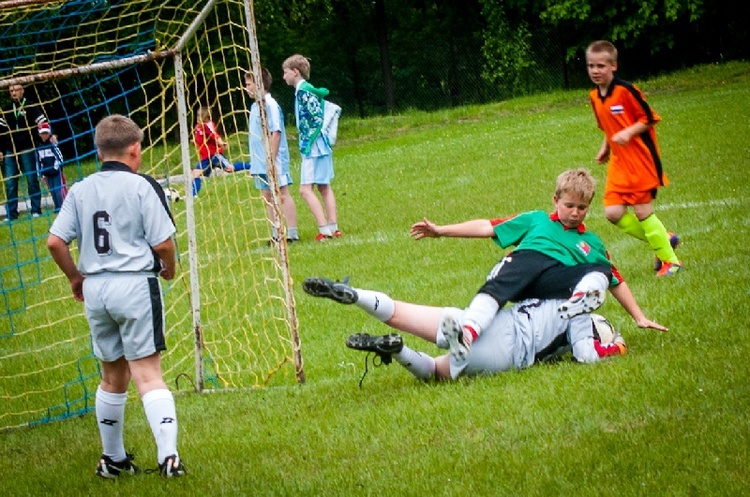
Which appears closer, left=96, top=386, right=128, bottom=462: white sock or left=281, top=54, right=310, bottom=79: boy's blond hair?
left=96, top=386, right=128, bottom=462: white sock

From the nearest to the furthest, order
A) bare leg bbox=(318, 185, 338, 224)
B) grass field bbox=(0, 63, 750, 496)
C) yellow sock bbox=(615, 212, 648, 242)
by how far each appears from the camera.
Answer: grass field bbox=(0, 63, 750, 496) < yellow sock bbox=(615, 212, 648, 242) < bare leg bbox=(318, 185, 338, 224)

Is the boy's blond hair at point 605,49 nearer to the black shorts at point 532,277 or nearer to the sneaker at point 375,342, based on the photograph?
the black shorts at point 532,277

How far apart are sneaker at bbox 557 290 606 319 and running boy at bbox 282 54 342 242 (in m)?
7.35

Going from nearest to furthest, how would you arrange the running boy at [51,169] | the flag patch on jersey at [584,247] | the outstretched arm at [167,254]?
the outstretched arm at [167,254] → the flag patch on jersey at [584,247] → the running boy at [51,169]

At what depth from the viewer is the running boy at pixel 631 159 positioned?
9.15 meters

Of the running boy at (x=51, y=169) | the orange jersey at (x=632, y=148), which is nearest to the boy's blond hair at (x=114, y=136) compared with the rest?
the orange jersey at (x=632, y=148)

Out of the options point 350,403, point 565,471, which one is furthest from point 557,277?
point 565,471

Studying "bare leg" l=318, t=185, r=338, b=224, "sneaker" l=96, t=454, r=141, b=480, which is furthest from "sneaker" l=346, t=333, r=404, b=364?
"bare leg" l=318, t=185, r=338, b=224

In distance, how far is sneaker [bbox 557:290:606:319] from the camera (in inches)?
249

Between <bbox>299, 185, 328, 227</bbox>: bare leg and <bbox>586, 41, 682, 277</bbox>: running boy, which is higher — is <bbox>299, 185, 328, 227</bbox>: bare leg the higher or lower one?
the lower one

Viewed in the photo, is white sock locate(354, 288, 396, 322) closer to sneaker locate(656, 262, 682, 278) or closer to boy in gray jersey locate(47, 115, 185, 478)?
boy in gray jersey locate(47, 115, 185, 478)

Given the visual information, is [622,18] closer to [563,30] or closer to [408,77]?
[563,30]

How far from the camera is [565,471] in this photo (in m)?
4.76

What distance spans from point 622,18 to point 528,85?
3.55m
